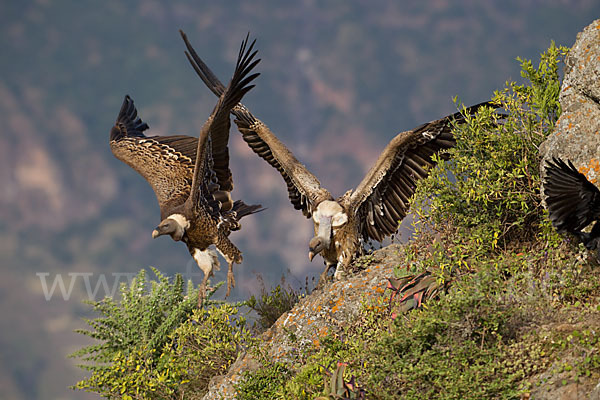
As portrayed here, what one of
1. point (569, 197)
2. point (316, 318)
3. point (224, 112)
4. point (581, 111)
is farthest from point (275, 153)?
point (569, 197)

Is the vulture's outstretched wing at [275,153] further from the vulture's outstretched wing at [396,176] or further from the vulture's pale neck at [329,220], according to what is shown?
the vulture's outstretched wing at [396,176]

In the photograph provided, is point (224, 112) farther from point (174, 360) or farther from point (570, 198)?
point (570, 198)

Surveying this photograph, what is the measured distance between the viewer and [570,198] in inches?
181

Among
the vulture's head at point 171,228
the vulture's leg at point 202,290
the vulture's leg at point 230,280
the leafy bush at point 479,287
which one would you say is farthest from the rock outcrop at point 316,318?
the vulture's head at point 171,228

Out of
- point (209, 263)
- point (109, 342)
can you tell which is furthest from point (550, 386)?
point (109, 342)

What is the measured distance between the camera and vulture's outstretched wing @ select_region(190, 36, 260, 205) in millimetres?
7379

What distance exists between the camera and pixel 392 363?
15.9ft

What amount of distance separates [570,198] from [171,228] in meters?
5.47

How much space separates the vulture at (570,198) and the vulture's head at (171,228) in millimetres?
5215

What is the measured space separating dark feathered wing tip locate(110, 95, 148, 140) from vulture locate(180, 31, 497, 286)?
450 centimetres

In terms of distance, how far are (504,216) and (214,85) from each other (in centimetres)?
504

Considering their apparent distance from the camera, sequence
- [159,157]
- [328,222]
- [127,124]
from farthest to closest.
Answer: [127,124] < [159,157] < [328,222]

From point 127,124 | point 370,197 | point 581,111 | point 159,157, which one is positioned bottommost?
point 581,111

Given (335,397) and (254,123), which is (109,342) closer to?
(254,123)
